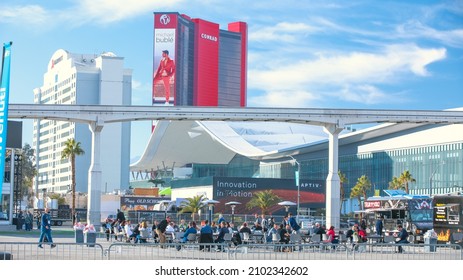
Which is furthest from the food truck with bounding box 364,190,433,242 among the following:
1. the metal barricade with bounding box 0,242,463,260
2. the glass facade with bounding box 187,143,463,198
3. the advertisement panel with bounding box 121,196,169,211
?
the advertisement panel with bounding box 121,196,169,211

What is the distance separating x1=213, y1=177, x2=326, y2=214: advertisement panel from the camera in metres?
83.7

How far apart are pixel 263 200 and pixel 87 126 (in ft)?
306

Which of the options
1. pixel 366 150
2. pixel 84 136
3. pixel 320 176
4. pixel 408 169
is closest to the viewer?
pixel 408 169

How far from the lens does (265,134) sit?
13450 centimetres

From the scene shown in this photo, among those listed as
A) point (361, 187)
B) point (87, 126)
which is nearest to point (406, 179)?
point (361, 187)

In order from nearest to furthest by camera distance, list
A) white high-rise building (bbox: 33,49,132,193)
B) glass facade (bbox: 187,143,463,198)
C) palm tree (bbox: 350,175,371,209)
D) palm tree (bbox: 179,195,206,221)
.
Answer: palm tree (bbox: 179,195,206,221) → glass facade (bbox: 187,143,463,198) → palm tree (bbox: 350,175,371,209) → white high-rise building (bbox: 33,49,132,193)

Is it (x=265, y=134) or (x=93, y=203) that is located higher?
(x=265, y=134)

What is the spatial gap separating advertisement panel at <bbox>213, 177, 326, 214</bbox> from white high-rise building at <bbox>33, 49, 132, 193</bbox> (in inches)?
3498

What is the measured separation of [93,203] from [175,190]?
191ft

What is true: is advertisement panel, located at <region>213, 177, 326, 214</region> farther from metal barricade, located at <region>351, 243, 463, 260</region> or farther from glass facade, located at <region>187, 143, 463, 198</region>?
metal barricade, located at <region>351, 243, 463, 260</region>

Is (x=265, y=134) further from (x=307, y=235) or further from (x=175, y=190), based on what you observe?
(x=307, y=235)

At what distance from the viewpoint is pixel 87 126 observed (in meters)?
169
